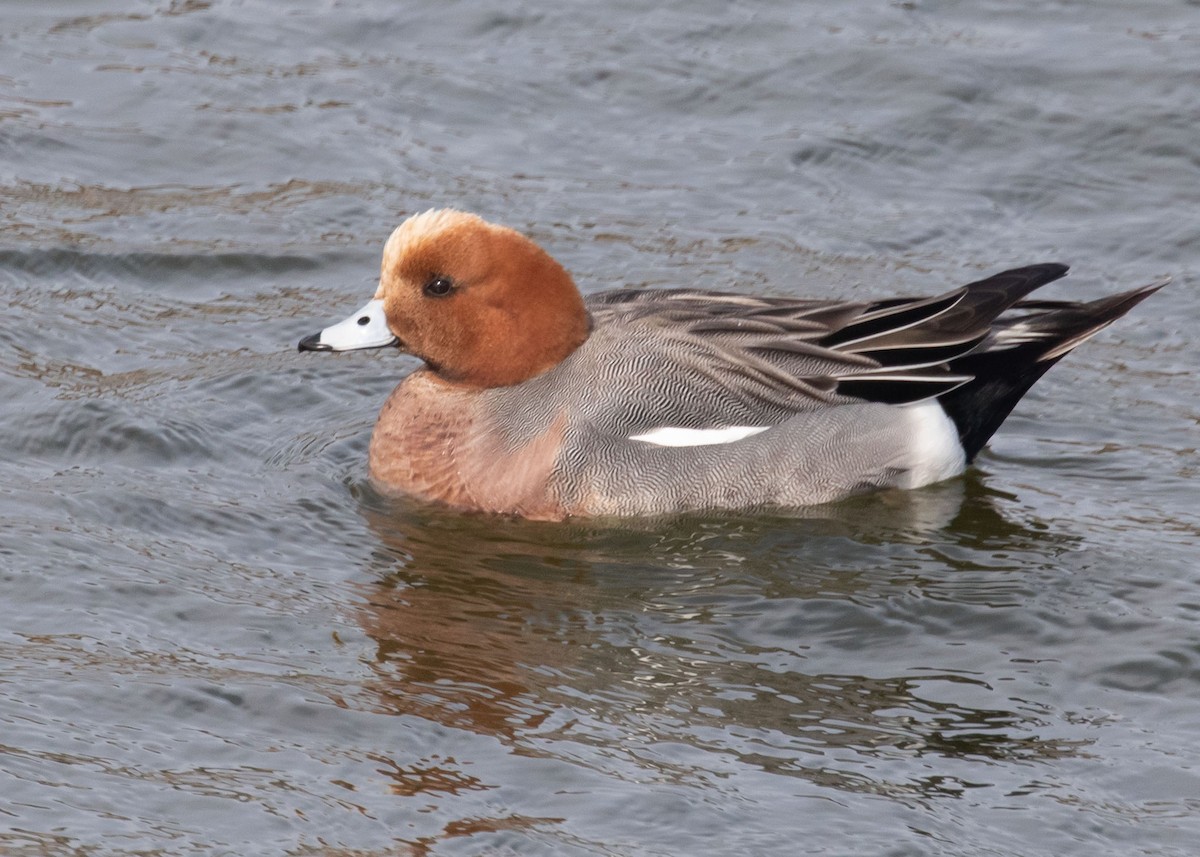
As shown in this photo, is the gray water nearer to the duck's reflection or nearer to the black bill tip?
the duck's reflection

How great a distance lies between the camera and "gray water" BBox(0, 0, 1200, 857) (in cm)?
504

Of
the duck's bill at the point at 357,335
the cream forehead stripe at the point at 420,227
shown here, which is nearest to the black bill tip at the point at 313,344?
the duck's bill at the point at 357,335

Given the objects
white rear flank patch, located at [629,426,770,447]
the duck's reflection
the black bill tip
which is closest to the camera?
the duck's reflection

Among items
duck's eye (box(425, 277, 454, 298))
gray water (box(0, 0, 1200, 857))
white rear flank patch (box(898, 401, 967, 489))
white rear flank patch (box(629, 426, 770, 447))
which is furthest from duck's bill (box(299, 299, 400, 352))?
white rear flank patch (box(898, 401, 967, 489))

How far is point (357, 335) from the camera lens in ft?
22.7

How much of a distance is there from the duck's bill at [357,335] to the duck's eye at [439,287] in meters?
0.18

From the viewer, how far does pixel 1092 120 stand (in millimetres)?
10039

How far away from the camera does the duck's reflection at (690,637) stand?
5.28 m

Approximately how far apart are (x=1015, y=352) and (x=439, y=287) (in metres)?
2.19

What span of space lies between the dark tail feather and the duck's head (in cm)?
147

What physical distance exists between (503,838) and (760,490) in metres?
2.48

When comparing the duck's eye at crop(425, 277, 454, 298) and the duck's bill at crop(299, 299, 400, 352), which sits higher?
the duck's eye at crop(425, 277, 454, 298)

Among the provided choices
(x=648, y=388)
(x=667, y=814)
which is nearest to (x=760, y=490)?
(x=648, y=388)

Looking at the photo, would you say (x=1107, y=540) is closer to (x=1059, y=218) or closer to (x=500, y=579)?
(x=500, y=579)
